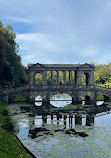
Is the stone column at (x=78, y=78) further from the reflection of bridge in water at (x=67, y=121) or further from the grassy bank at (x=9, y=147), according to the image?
the grassy bank at (x=9, y=147)

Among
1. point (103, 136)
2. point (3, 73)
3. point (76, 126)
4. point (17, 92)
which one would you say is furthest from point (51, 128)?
point (3, 73)

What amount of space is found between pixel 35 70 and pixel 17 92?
11122 millimetres

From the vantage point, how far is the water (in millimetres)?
22594

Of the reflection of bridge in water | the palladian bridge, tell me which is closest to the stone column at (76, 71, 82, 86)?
the palladian bridge

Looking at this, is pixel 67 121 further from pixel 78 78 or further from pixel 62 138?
pixel 78 78

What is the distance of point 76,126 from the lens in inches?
1383

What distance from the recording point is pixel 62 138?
2803 centimetres

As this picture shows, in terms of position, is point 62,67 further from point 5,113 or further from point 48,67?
point 5,113

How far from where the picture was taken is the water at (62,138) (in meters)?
22.6

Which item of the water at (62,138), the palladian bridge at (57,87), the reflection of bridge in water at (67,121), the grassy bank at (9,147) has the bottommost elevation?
the water at (62,138)

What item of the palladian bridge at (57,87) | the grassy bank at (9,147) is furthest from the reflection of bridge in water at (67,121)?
the palladian bridge at (57,87)

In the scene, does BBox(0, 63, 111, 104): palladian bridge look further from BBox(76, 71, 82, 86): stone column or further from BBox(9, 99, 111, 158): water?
BBox(9, 99, 111, 158): water

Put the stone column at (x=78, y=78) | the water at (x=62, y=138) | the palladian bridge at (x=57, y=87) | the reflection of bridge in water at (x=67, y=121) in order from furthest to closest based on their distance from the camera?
the stone column at (x=78, y=78)
the palladian bridge at (x=57, y=87)
the reflection of bridge in water at (x=67, y=121)
the water at (x=62, y=138)

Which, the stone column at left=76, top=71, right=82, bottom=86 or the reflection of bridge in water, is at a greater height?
the stone column at left=76, top=71, right=82, bottom=86
